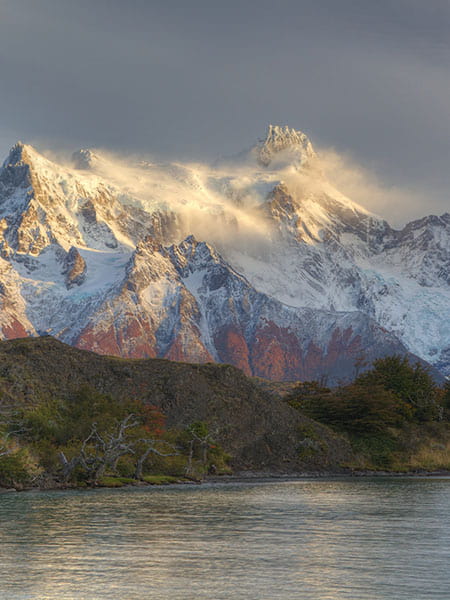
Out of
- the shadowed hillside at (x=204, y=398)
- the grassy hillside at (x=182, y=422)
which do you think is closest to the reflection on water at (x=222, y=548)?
the grassy hillside at (x=182, y=422)

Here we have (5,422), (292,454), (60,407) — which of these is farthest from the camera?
(292,454)

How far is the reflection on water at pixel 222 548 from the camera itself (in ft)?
118

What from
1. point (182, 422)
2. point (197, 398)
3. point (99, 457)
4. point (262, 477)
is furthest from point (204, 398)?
point (99, 457)

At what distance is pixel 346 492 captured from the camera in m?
98.2

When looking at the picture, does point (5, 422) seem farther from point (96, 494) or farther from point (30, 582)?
point (30, 582)

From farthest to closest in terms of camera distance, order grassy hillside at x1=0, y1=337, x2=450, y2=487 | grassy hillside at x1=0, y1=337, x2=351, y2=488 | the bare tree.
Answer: grassy hillside at x1=0, y1=337, x2=351, y2=488, grassy hillside at x1=0, y1=337, x2=450, y2=487, the bare tree

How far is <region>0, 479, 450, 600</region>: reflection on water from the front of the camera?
36.0 metres

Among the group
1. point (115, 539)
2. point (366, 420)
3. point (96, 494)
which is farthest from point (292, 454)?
point (115, 539)

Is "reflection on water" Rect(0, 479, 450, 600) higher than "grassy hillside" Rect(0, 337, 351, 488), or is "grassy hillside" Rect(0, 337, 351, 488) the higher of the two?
"grassy hillside" Rect(0, 337, 351, 488)

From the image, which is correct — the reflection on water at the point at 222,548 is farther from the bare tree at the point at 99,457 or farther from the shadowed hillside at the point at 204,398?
the shadowed hillside at the point at 204,398

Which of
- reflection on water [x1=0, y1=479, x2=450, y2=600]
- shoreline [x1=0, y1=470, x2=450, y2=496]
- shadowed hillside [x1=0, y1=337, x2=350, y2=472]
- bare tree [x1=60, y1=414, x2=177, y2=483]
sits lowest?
reflection on water [x1=0, y1=479, x2=450, y2=600]

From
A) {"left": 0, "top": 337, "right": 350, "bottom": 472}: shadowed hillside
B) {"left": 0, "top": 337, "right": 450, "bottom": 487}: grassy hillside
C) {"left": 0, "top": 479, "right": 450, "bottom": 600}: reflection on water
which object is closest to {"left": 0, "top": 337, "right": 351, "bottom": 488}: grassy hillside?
{"left": 0, "top": 337, "right": 350, "bottom": 472}: shadowed hillside

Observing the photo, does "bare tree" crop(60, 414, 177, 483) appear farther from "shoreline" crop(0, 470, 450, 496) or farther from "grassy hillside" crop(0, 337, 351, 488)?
"grassy hillside" crop(0, 337, 351, 488)

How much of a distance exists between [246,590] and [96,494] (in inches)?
2239
